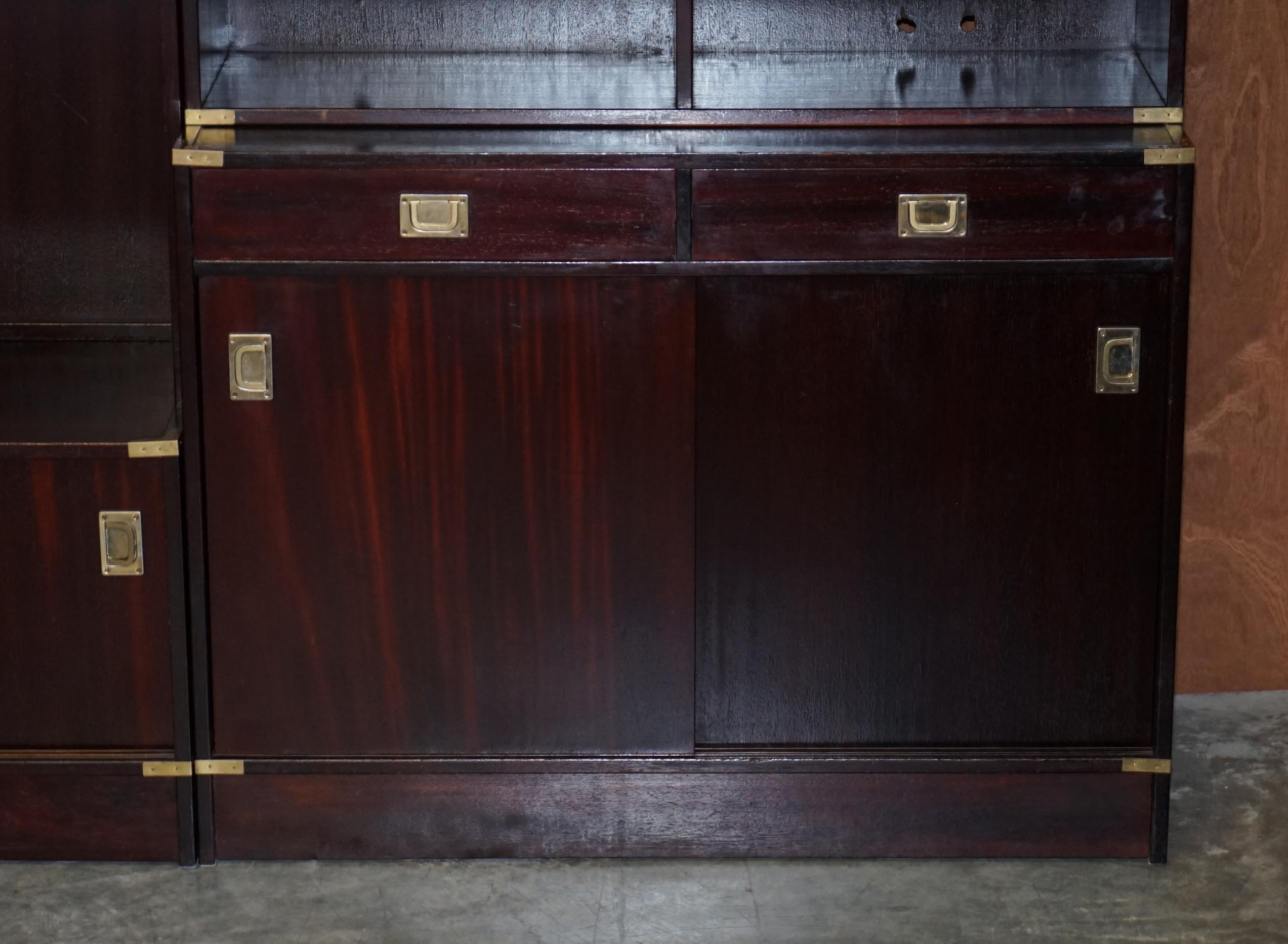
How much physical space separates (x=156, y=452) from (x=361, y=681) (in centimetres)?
45

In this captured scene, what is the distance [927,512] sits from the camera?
233 centimetres

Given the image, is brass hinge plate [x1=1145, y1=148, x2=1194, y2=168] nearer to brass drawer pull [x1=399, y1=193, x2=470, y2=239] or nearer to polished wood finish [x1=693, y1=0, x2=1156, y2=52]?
polished wood finish [x1=693, y1=0, x2=1156, y2=52]

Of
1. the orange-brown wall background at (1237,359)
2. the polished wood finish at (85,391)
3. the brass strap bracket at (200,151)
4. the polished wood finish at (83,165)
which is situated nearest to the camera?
the brass strap bracket at (200,151)

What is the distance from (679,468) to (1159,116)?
2.79ft

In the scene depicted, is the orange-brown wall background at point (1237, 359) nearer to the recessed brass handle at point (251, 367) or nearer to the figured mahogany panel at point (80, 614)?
the recessed brass handle at point (251, 367)

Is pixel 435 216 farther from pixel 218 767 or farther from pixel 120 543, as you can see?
pixel 218 767

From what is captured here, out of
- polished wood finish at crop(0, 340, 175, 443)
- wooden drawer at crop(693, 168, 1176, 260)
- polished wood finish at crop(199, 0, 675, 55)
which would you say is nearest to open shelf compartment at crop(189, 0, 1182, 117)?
polished wood finish at crop(199, 0, 675, 55)

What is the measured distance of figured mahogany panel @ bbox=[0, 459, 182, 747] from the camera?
2.29 metres

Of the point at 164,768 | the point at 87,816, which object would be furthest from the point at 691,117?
the point at 87,816

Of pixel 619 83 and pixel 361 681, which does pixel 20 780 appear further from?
pixel 619 83

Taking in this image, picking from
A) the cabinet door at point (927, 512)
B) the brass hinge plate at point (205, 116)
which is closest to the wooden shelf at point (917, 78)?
the cabinet door at point (927, 512)

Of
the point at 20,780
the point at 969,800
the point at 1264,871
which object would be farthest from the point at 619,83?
the point at 1264,871

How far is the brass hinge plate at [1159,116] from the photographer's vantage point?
7.47 ft

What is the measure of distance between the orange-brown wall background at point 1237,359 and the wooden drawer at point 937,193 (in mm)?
763
